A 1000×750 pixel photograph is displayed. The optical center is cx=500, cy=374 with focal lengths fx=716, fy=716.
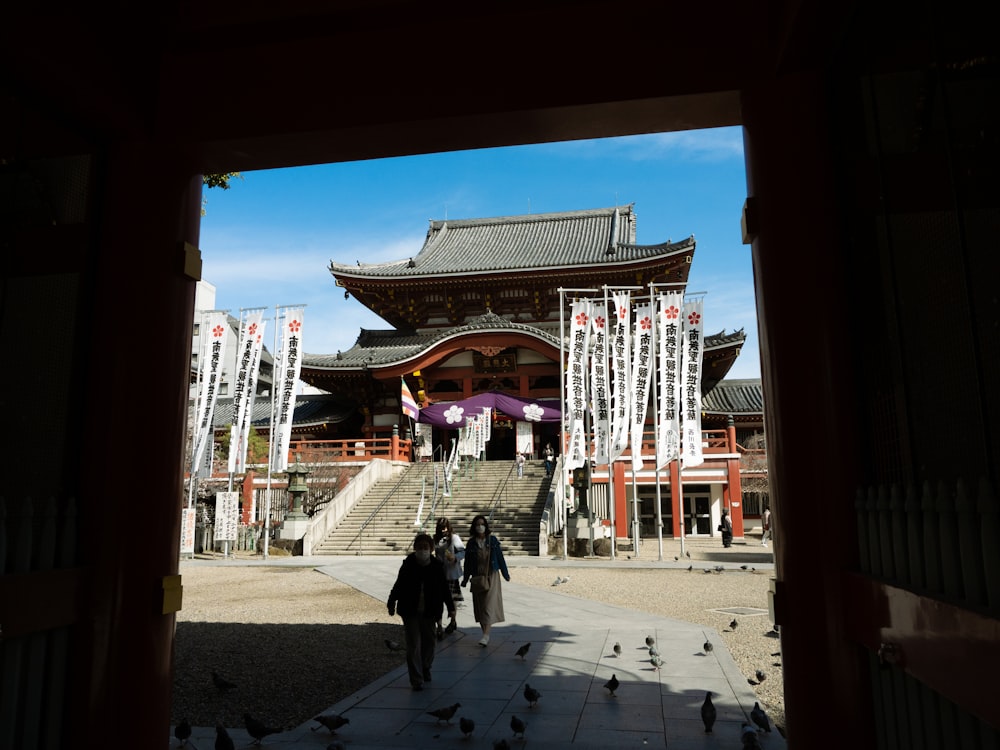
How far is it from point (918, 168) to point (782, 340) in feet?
2.70

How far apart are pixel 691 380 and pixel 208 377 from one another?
438 inches

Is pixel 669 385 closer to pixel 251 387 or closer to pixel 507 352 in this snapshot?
pixel 251 387

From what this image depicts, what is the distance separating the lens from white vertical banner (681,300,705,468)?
15.5m

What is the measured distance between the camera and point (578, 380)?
1678 cm

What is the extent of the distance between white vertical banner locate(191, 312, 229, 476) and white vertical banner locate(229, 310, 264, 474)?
44cm

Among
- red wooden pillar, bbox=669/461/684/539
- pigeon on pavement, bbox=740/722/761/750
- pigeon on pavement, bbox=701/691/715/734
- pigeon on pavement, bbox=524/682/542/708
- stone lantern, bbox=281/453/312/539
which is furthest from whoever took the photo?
red wooden pillar, bbox=669/461/684/539

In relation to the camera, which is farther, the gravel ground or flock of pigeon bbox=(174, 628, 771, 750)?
the gravel ground

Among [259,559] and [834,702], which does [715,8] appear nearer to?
[834,702]

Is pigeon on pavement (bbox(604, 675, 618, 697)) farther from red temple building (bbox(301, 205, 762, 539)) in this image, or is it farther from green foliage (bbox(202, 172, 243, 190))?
red temple building (bbox(301, 205, 762, 539))

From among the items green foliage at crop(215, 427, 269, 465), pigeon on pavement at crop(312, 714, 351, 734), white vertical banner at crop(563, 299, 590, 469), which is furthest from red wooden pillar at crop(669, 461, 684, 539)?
pigeon on pavement at crop(312, 714, 351, 734)

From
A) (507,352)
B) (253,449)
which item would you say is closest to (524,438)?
(507,352)

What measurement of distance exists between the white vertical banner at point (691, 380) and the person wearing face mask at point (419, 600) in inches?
407

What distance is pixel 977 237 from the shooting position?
2.19 metres

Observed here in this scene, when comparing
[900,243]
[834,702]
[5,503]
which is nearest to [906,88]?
[900,243]
